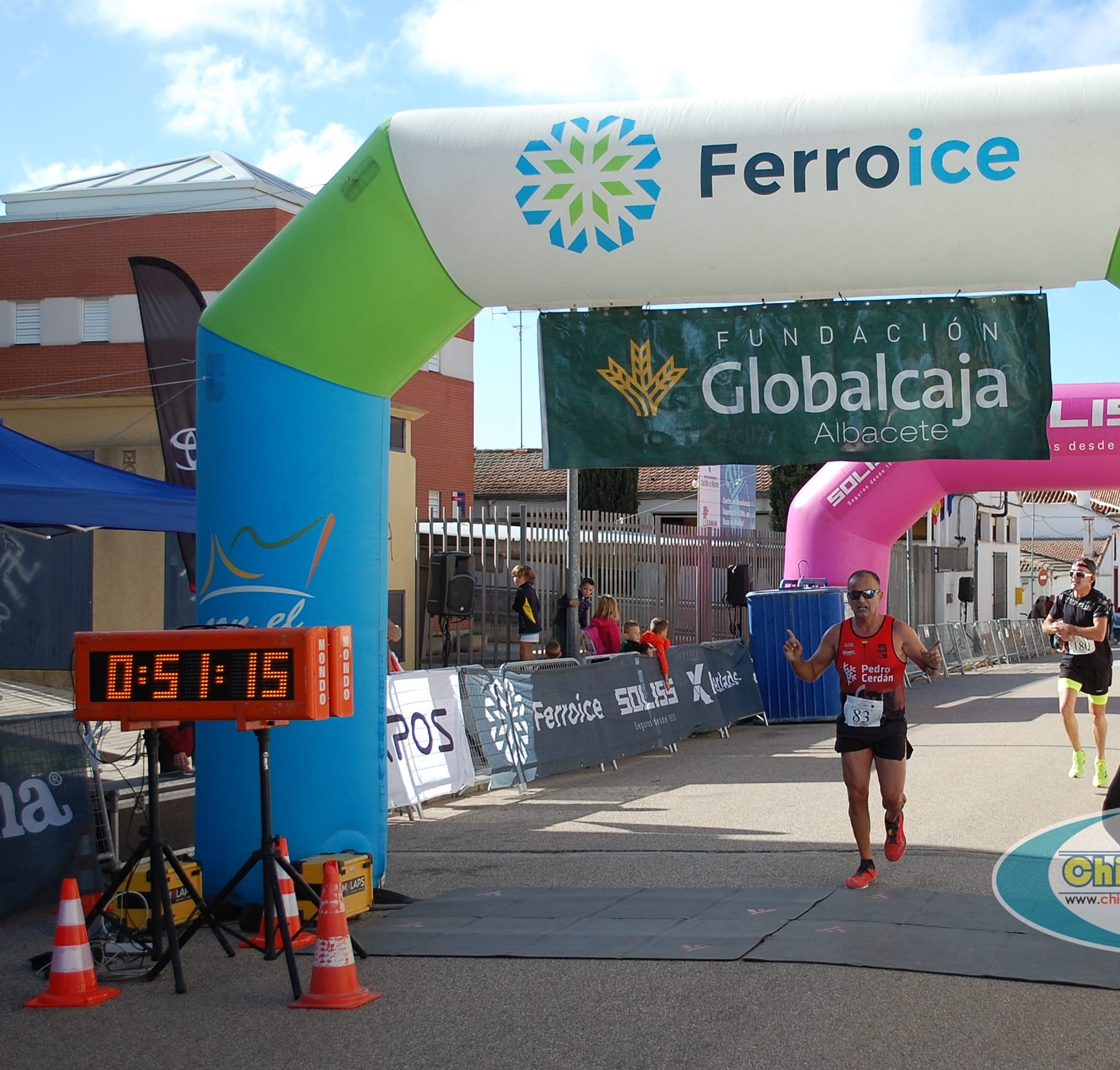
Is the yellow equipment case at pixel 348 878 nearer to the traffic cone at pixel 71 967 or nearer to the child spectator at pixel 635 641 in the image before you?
the traffic cone at pixel 71 967

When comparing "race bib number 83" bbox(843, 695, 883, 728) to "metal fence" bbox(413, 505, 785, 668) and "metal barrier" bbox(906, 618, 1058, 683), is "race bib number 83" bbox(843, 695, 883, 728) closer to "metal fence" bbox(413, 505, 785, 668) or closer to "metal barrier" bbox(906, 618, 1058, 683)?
"metal fence" bbox(413, 505, 785, 668)

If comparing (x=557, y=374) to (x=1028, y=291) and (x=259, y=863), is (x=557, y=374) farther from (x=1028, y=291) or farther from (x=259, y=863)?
(x=259, y=863)

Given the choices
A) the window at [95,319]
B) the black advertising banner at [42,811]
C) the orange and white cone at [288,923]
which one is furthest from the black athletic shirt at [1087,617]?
the window at [95,319]

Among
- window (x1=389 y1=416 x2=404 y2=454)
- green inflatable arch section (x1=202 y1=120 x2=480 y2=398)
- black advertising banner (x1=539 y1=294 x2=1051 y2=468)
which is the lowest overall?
black advertising banner (x1=539 y1=294 x2=1051 y2=468)

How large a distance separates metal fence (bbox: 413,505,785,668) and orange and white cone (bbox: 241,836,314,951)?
10868 mm

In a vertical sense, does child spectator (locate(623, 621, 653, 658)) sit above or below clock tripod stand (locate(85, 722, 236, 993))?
above

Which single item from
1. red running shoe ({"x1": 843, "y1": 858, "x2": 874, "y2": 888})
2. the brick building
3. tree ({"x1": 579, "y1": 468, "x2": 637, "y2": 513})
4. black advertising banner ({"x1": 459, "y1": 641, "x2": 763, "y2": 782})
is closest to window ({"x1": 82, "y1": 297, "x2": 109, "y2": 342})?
→ the brick building

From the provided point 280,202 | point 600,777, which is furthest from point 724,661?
point 280,202

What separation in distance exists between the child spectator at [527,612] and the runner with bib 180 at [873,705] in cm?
969

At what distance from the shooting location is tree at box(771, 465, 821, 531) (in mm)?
38906

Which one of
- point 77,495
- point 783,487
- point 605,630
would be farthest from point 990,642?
point 77,495

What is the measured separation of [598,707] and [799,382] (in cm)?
675

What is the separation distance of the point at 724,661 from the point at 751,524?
970 centimetres

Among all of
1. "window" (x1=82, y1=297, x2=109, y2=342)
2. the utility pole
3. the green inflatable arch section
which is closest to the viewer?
the green inflatable arch section
